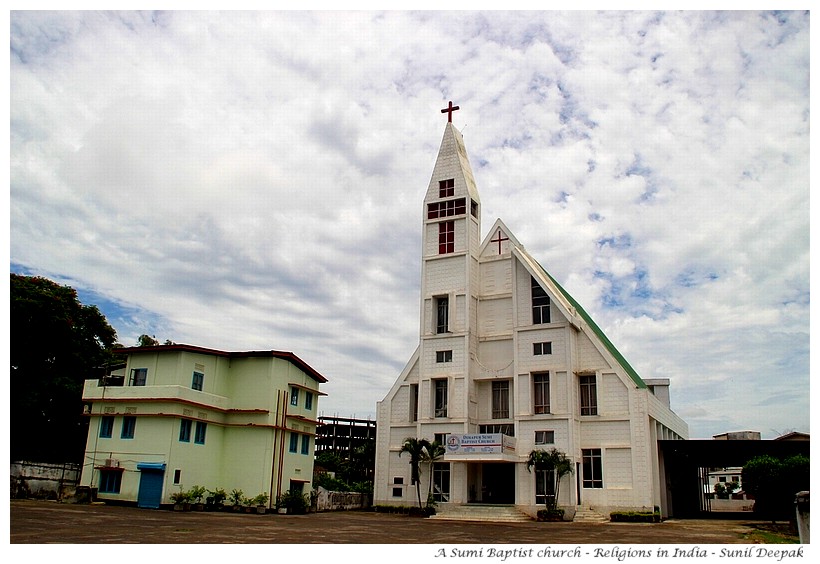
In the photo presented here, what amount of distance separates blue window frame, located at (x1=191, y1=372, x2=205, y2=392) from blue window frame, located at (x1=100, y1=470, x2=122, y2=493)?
471 centimetres

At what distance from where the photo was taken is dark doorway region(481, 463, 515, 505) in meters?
35.2

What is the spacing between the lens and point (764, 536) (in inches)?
814

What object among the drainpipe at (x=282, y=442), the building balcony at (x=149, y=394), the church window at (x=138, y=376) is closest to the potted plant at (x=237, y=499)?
the drainpipe at (x=282, y=442)

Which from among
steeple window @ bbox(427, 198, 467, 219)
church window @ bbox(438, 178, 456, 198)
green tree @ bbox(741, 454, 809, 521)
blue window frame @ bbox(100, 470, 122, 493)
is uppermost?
church window @ bbox(438, 178, 456, 198)

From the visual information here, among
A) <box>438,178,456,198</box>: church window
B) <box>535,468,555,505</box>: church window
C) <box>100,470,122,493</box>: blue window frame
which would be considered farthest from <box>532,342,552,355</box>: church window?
<box>100,470,122,493</box>: blue window frame

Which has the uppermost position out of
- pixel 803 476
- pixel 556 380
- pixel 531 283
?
pixel 531 283

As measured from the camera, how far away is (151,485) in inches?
1169

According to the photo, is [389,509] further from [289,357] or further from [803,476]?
[803,476]

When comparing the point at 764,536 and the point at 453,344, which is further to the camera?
the point at 453,344

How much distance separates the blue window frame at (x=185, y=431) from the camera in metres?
30.5

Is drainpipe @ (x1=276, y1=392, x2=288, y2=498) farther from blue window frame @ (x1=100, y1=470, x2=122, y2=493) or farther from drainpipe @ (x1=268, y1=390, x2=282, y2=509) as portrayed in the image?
blue window frame @ (x1=100, y1=470, x2=122, y2=493)
